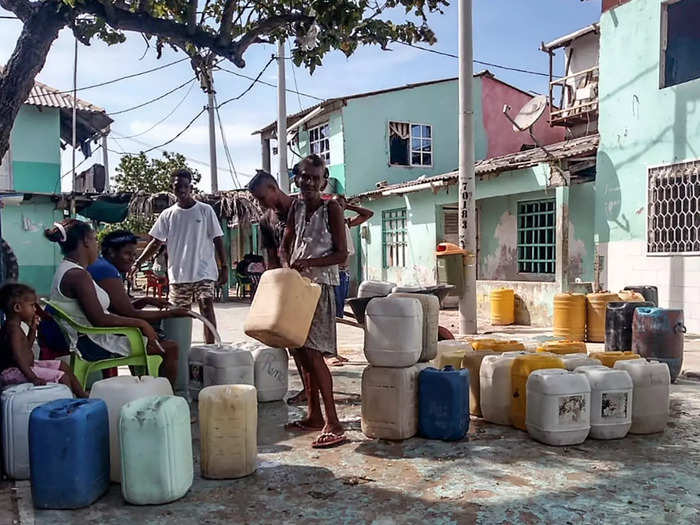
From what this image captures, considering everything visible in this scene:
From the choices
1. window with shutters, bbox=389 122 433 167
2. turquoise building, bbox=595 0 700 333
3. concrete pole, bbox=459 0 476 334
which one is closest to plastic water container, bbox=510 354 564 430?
concrete pole, bbox=459 0 476 334

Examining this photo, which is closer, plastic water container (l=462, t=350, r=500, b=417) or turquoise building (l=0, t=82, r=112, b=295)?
plastic water container (l=462, t=350, r=500, b=417)

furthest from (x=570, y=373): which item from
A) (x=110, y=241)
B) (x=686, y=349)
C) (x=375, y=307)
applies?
(x=686, y=349)

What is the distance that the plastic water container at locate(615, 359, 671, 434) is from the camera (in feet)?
11.9

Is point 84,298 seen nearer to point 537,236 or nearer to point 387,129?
point 537,236

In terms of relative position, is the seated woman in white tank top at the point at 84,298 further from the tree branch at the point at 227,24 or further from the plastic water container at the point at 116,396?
the tree branch at the point at 227,24

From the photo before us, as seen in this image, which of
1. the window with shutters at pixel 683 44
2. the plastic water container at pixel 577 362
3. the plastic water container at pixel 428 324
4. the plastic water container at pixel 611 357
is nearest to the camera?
the plastic water container at pixel 428 324

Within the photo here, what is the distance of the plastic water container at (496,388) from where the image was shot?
12.6ft

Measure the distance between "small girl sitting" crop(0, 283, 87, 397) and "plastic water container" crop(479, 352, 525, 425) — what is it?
2.53 metres

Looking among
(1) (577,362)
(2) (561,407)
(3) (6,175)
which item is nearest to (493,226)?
(1) (577,362)

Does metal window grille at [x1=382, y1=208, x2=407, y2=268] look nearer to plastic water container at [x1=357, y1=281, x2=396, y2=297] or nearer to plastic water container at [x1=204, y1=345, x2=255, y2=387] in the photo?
plastic water container at [x1=357, y1=281, x2=396, y2=297]

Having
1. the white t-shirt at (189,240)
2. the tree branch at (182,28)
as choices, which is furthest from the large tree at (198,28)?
the white t-shirt at (189,240)

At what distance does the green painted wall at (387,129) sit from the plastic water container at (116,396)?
13273 millimetres

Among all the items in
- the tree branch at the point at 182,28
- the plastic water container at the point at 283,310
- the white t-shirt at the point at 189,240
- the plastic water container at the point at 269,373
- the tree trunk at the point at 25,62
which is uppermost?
the tree branch at the point at 182,28

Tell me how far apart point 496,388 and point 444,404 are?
0.55m
